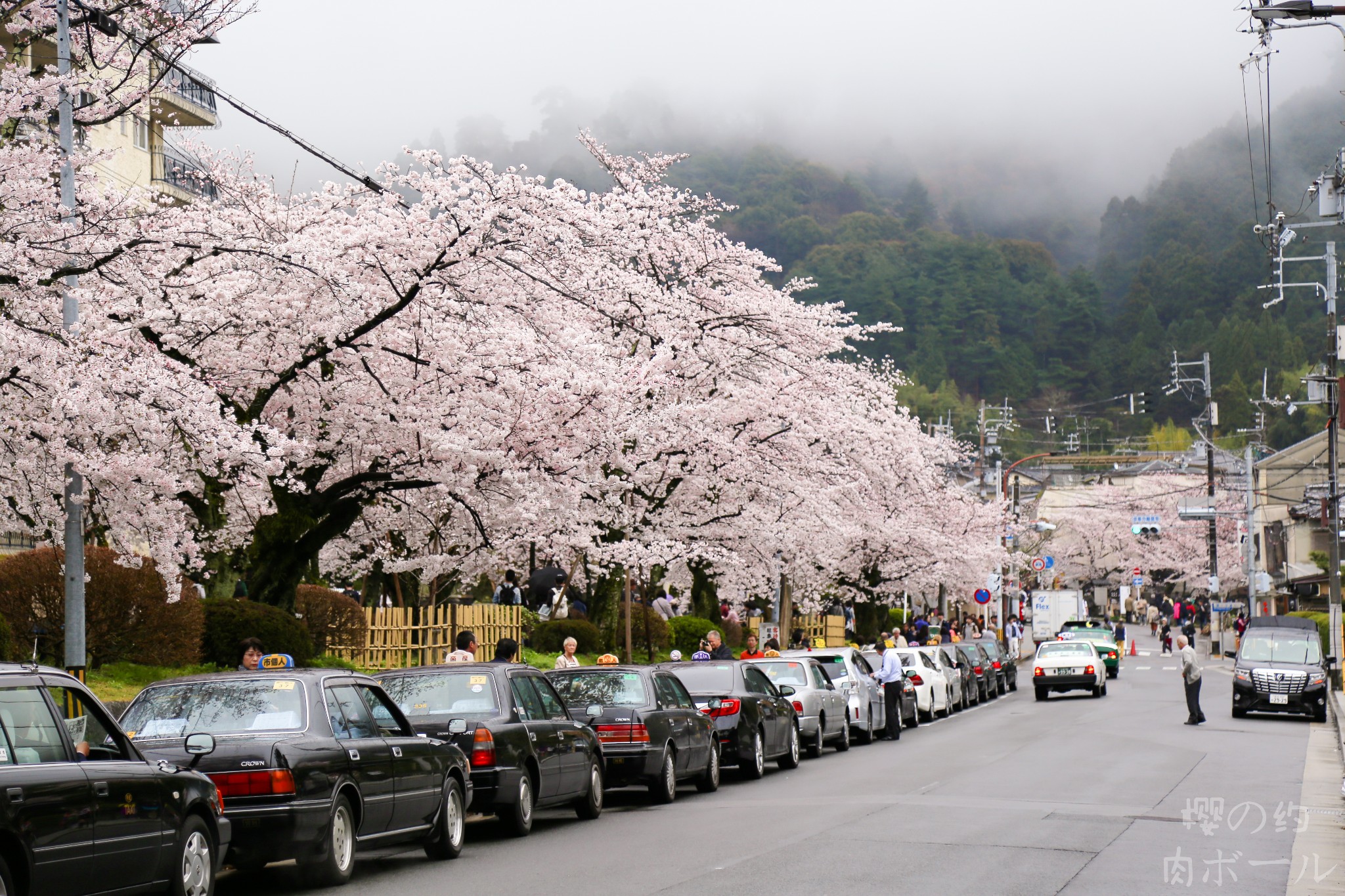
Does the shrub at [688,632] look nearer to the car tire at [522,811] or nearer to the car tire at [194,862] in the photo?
the car tire at [522,811]

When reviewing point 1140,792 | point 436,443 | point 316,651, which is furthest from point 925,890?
point 316,651

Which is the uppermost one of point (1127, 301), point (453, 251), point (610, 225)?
point (1127, 301)

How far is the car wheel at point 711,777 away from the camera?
17812 millimetres

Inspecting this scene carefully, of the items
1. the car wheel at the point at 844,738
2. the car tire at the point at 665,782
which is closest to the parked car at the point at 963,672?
the car wheel at the point at 844,738

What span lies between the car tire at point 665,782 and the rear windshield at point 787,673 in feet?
20.2

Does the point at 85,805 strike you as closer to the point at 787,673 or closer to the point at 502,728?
the point at 502,728

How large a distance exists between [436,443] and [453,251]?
2.69 metres

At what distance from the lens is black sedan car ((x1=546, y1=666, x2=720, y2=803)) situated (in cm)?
1608

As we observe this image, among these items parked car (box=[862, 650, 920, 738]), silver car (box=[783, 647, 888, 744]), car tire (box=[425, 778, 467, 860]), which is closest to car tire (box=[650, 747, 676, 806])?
car tire (box=[425, 778, 467, 860])

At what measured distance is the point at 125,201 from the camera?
1827 centimetres

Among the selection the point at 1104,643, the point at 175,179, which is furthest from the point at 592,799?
the point at 1104,643

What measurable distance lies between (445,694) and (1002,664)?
3277 cm

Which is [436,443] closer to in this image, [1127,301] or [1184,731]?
[1184,731]

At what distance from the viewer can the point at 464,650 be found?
17.2 metres
